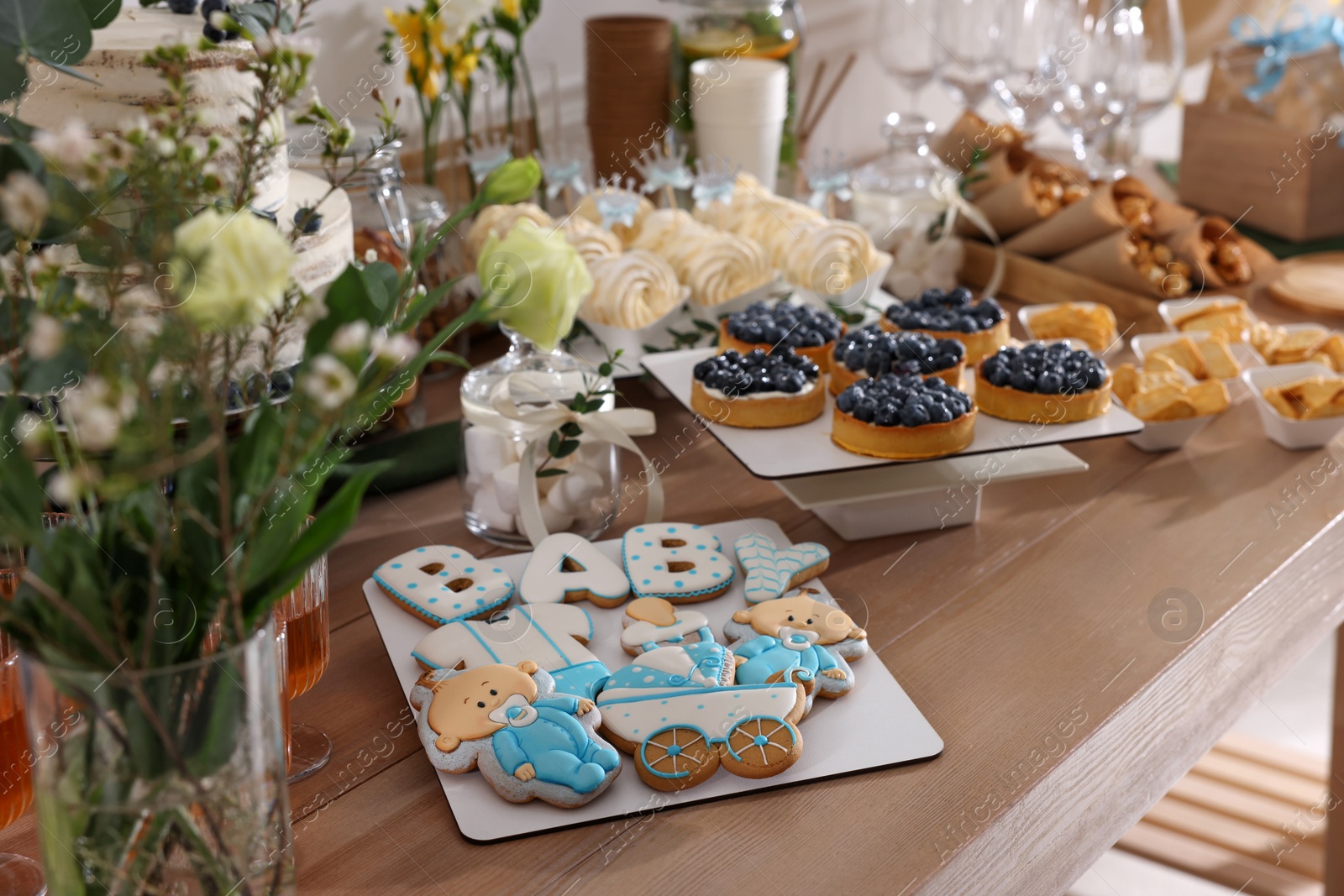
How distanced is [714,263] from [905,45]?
76 cm

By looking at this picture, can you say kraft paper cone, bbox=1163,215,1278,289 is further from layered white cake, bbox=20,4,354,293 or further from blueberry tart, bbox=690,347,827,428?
layered white cake, bbox=20,4,354,293

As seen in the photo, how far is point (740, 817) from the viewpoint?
2.27ft

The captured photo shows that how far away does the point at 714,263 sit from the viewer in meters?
1.25

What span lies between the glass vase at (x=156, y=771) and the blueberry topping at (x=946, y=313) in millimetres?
803

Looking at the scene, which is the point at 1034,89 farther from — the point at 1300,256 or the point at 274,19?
the point at 274,19

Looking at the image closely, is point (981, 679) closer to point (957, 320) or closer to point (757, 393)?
point (757, 393)

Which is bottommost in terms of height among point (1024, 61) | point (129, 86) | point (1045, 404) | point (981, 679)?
point (981, 679)

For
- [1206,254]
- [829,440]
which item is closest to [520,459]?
[829,440]

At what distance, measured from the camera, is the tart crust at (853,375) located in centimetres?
106

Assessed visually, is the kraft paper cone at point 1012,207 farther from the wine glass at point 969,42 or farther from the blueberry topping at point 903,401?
the blueberry topping at point 903,401

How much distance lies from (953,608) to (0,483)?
0.66 m

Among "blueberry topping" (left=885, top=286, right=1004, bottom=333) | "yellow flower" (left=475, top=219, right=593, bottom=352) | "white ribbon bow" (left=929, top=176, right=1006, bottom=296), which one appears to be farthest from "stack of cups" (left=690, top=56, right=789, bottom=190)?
"yellow flower" (left=475, top=219, right=593, bottom=352)

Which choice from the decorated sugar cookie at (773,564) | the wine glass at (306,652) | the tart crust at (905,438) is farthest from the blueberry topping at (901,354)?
the wine glass at (306,652)

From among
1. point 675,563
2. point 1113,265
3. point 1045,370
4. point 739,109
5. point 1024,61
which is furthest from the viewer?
point 1024,61
